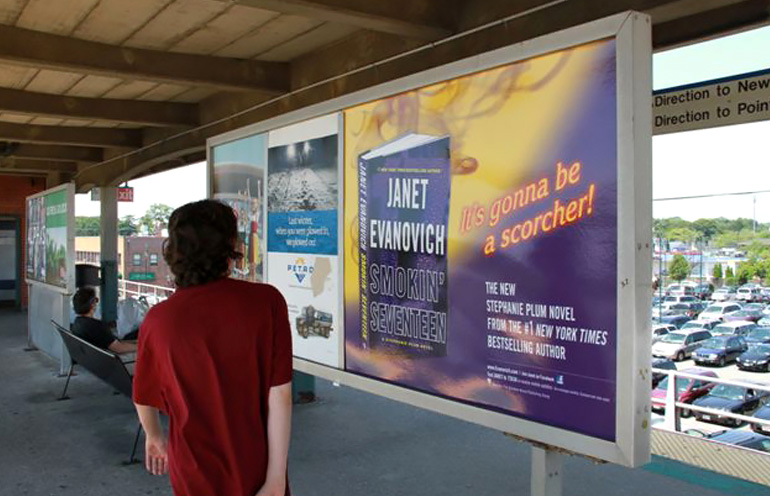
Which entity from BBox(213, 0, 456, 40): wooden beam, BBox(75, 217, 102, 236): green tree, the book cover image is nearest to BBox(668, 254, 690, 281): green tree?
Result: BBox(213, 0, 456, 40): wooden beam

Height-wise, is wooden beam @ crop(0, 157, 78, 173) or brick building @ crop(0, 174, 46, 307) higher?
wooden beam @ crop(0, 157, 78, 173)

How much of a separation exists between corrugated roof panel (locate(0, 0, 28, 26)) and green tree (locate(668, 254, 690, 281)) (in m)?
35.4

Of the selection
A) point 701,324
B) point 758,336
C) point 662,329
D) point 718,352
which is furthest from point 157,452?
point 758,336

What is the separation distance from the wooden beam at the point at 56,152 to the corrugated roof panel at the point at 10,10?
22.4 feet

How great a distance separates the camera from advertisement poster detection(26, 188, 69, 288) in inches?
Answer: 311

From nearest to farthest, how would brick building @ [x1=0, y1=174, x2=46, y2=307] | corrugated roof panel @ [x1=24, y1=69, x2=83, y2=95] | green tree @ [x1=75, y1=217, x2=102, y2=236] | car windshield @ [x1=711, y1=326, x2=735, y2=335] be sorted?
corrugated roof panel @ [x1=24, y1=69, x2=83, y2=95]
brick building @ [x1=0, y1=174, x2=46, y2=307]
car windshield @ [x1=711, y1=326, x2=735, y2=335]
green tree @ [x1=75, y1=217, x2=102, y2=236]

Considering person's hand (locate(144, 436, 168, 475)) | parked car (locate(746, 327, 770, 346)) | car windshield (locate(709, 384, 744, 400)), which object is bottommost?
car windshield (locate(709, 384, 744, 400))

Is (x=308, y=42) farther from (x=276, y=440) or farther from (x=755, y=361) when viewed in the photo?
(x=755, y=361)

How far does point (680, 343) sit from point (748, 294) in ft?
36.3

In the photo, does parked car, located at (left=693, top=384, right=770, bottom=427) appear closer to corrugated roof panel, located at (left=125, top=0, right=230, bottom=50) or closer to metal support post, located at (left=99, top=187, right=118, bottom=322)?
metal support post, located at (left=99, top=187, right=118, bottom=322)

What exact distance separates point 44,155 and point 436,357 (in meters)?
10.3

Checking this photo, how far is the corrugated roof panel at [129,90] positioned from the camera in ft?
21.2

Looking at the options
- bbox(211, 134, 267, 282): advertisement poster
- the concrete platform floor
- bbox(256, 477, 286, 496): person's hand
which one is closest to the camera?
bbox(256, 477, 286, 496): person's hand

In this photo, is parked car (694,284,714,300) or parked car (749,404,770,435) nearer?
parked car (749,404,770,435)
